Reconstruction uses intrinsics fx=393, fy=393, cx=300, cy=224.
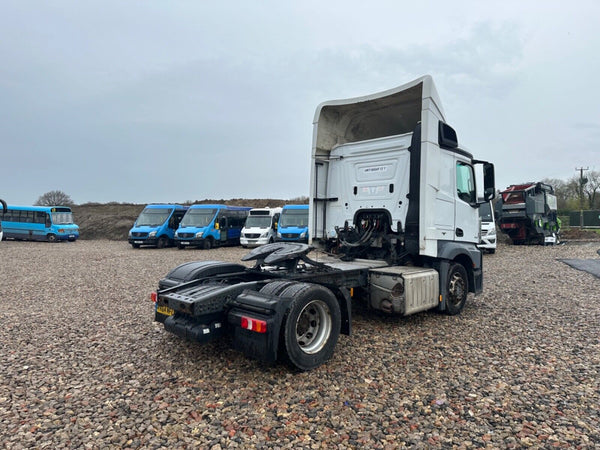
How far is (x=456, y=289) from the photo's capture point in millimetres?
6539

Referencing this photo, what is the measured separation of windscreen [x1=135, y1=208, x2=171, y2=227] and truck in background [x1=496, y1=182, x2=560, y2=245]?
61.6ft

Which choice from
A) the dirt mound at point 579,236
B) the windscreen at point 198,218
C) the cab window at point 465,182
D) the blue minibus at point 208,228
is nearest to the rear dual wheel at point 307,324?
the cab window at point 465,182

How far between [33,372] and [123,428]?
1.75m

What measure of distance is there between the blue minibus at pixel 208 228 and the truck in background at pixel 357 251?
1484cm

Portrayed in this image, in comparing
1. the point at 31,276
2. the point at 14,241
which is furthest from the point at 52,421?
the point at 14,241

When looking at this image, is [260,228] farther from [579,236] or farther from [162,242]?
[579,236]

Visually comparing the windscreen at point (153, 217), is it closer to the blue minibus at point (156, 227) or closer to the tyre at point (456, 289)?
the blue minibus at point (156, 227)

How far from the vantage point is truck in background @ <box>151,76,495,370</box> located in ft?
13.1

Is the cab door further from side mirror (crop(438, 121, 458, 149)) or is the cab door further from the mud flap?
the mud flap

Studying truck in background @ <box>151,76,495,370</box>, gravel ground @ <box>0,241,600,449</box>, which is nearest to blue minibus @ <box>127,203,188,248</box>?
gravel ground @ <box>0,241,600,449</box>

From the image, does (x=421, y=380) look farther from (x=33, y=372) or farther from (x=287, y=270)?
(x=33, y=372)

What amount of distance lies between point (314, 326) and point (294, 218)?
16.4m

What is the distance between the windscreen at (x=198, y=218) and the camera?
70.9 ft

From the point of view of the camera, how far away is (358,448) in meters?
2.84
